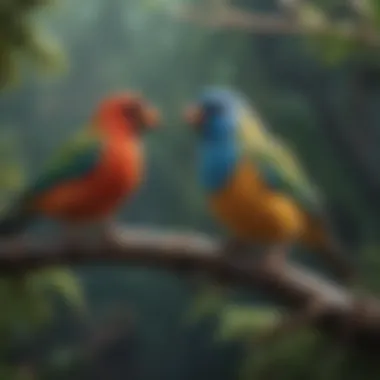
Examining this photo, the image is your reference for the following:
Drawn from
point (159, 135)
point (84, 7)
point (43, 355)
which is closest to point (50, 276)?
point (43, 355)

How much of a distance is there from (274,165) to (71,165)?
203mm

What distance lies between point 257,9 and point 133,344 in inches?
15.9

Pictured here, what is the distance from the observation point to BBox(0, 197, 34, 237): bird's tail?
0.97 m

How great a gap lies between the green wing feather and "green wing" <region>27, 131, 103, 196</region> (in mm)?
150

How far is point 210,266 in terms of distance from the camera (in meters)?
0.96

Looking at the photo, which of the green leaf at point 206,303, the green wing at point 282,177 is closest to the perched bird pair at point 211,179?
the green wing at point 282,177

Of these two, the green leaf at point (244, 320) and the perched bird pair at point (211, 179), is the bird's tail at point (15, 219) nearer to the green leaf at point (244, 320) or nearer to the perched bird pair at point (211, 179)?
the perched bird pair at point (211, 179)

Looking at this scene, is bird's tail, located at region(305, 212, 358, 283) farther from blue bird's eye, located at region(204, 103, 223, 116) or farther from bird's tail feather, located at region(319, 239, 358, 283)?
blue bird's eye, located at region(204, 103, 223, 116)

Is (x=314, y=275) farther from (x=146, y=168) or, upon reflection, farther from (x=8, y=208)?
(x=8, y=208)

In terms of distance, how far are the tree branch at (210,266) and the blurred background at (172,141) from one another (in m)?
0.07

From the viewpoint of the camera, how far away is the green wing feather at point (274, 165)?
0.94 meters

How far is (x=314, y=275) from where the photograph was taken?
1.01 meters

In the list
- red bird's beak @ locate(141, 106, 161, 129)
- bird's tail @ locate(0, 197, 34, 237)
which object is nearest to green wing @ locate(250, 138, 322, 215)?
red bird's beak @ locate(141, 106, 161, 129)

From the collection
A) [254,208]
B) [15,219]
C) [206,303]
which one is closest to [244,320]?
[206,303]
